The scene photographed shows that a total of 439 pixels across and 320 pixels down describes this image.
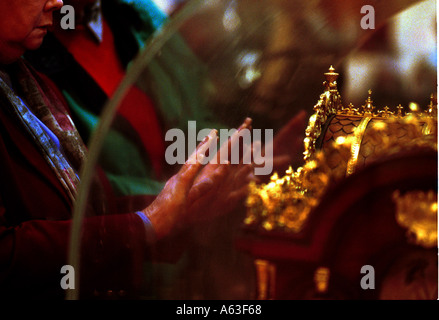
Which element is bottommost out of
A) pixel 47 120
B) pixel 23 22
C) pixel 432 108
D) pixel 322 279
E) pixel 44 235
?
pixel 322 279

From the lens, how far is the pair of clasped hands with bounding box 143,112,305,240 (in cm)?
70

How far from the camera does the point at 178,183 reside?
2.37 ft

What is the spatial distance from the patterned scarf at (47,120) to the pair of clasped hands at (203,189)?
1.23 ft

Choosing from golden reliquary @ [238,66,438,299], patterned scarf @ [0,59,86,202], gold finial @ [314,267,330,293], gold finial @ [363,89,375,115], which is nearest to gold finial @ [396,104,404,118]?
gold finial @ [363,89,375,115]

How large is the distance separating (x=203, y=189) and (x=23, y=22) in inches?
21.3

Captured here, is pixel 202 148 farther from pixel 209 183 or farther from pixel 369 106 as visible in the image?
pixel 369 106

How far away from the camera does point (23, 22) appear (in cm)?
106

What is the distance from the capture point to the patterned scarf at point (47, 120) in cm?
106

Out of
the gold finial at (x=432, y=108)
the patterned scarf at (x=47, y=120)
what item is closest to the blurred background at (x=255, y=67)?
the gold finial at (x=432, y=108)
